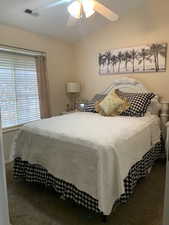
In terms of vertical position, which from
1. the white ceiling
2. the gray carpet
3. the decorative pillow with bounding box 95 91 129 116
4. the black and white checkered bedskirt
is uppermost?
the white ceiling

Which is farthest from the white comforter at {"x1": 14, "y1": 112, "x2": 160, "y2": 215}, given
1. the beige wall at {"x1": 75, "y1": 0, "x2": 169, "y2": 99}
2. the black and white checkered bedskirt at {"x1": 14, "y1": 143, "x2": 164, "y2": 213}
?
the beige wall at {"x1": 75, "y1": 0, "x2": 169, "y2": 99}

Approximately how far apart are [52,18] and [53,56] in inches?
33.8

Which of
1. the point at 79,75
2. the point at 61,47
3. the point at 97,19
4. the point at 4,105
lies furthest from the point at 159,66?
the point at 4,105

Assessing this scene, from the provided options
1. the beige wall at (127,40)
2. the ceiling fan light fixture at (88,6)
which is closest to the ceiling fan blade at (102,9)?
the ceiling fan light fixture at (88,6)

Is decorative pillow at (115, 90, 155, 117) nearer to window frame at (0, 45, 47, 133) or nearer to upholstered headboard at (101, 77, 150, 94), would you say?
upholstered headboard at (101, 77, 150, 94)

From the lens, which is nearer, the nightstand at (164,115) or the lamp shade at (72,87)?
the nightstand at (164,115)

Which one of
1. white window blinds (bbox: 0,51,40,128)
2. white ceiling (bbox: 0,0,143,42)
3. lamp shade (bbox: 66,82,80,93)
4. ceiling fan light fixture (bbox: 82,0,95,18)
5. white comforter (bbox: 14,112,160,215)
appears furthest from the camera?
lamp shade (bbox: 66,82,80,93)

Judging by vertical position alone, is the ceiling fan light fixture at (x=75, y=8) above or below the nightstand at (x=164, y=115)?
above

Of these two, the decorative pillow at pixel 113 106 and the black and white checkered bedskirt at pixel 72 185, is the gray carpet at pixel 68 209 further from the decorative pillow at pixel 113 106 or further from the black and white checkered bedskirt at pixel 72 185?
the decorative pillow at pixel 113 106

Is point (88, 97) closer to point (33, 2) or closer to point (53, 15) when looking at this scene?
point (53, 15)

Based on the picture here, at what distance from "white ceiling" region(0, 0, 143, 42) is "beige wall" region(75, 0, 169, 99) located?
7.1 inches

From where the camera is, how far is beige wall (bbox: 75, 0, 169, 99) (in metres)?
3.09

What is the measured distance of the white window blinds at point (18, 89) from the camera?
307cm

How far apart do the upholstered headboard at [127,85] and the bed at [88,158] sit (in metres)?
1.00
